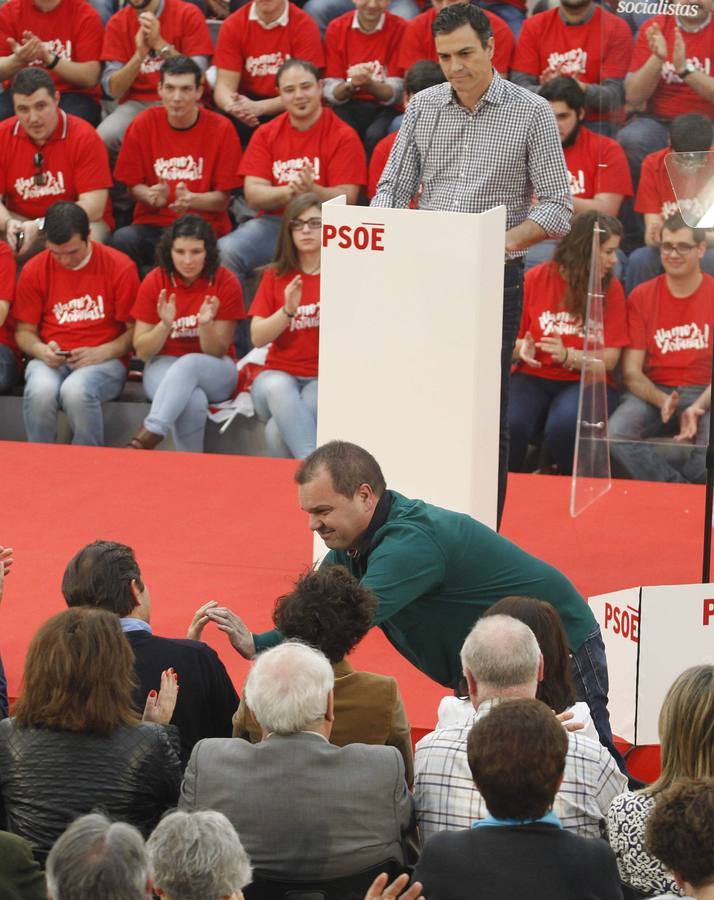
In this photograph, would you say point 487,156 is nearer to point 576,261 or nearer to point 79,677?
point 576,261

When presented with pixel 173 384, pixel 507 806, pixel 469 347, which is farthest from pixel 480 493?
pixel 173 384

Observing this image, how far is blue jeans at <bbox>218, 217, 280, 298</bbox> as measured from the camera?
7086 mm

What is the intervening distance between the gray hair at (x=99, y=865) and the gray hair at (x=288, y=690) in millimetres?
488

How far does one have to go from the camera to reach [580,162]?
6.44 meters

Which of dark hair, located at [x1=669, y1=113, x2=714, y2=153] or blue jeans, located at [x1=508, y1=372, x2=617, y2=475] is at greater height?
dark hair, located at [x1=669, y1=113, x2=714, y2=153]

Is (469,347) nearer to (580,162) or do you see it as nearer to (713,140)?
(713,140)

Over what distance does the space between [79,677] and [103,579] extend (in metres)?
0.51

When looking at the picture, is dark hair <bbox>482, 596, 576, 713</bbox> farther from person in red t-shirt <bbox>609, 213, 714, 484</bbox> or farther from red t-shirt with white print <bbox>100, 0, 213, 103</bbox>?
red t-shirt with white print <bbox>100, 0, 213, 103</bbox>

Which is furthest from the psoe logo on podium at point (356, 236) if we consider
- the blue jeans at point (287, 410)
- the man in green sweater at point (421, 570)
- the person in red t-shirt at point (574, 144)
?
the person in red t-shirt at point (574, 144)

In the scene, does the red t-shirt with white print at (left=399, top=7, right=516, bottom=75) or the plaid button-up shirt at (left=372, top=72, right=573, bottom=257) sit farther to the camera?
the red t-shirt with white print at (left=399, top=7, right=516, bottom=75)

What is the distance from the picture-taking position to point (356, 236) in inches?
155

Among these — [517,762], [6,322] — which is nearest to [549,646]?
[517,762]

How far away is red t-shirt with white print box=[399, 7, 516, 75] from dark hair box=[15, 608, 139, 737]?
15.9 ft

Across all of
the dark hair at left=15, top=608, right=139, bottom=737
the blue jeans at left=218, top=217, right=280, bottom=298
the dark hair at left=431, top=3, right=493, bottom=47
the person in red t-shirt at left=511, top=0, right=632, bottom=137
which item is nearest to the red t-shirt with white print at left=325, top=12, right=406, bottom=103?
the person in red t-shirt at left=511, top=0, right=632, bottom=137
